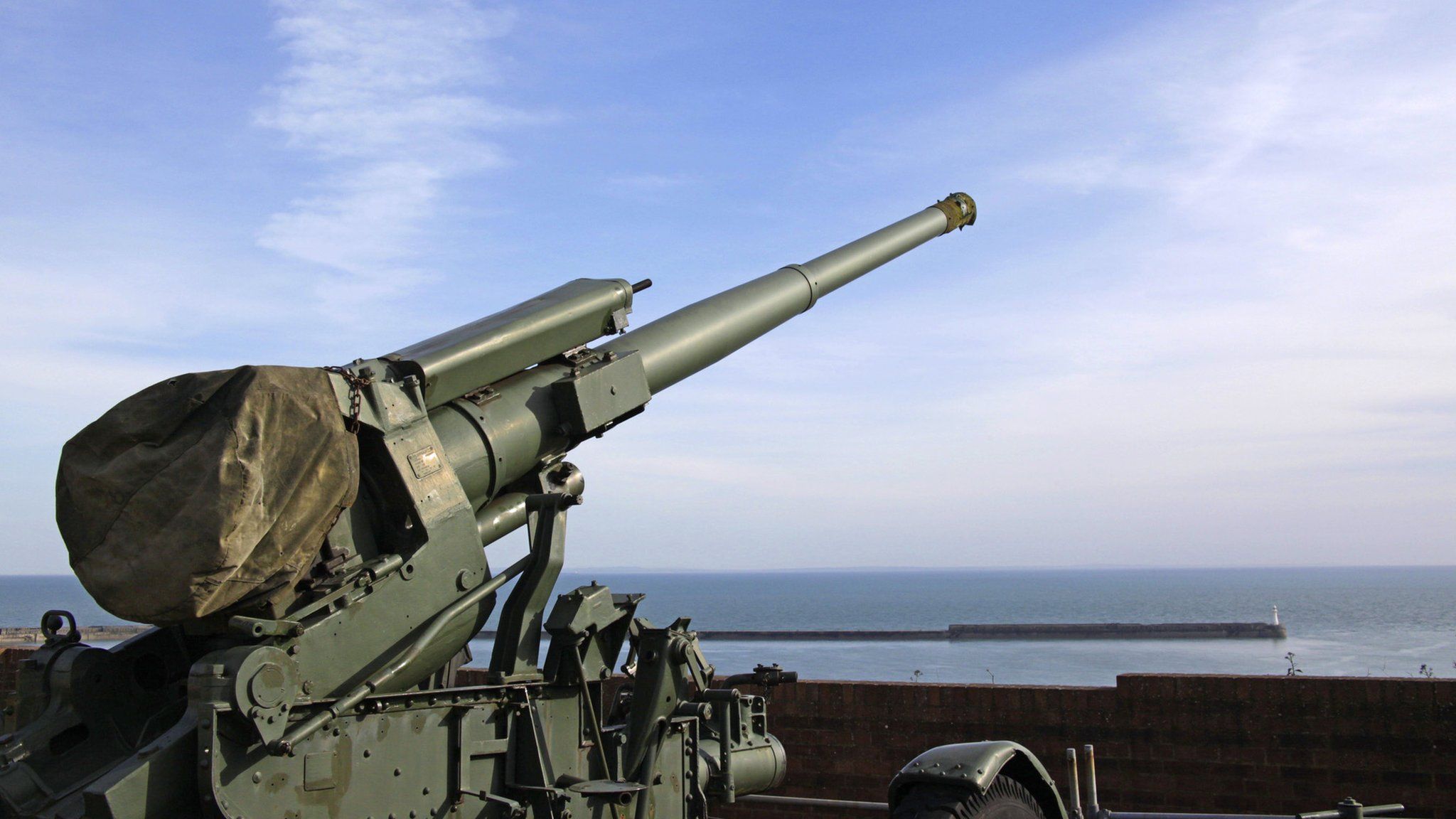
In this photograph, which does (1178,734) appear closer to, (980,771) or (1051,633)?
(980,771)

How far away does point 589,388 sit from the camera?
221 inches

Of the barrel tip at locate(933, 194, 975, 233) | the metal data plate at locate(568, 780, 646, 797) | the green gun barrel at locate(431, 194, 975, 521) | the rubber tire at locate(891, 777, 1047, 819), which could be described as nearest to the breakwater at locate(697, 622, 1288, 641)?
the barrel tip at locate(933, 194, 975, 233)

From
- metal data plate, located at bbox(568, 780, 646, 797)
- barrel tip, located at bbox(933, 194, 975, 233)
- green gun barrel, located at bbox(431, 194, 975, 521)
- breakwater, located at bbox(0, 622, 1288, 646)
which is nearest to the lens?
metal data plate, located at bbox(568, 780, 646, 797)

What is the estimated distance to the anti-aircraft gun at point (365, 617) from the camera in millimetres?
3912

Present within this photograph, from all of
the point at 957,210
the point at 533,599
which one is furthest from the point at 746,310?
the point at 957,210

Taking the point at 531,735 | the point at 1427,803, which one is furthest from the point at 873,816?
the point at 531,735

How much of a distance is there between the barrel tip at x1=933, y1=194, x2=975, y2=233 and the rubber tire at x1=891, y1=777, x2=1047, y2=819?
220 inches

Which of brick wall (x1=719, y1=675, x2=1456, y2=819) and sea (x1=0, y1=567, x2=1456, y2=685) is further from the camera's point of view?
sea (x1=0, y1=567, x2=1456, y2=685)

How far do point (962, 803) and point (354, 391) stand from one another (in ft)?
10.3

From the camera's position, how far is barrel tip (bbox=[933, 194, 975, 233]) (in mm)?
9727

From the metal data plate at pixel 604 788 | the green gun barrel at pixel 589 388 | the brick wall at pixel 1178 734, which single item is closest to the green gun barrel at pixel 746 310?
the green gun barrel at pixel 589 388

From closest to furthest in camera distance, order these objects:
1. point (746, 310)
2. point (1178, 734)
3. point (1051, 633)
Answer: point (746, 310) < point (1178, 734) < point (1051, 633)

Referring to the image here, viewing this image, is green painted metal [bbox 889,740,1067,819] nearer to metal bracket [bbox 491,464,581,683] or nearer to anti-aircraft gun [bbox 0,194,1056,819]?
anti-aircraft gun [bbox 0,194,1056,819]

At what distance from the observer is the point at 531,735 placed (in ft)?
15.9
